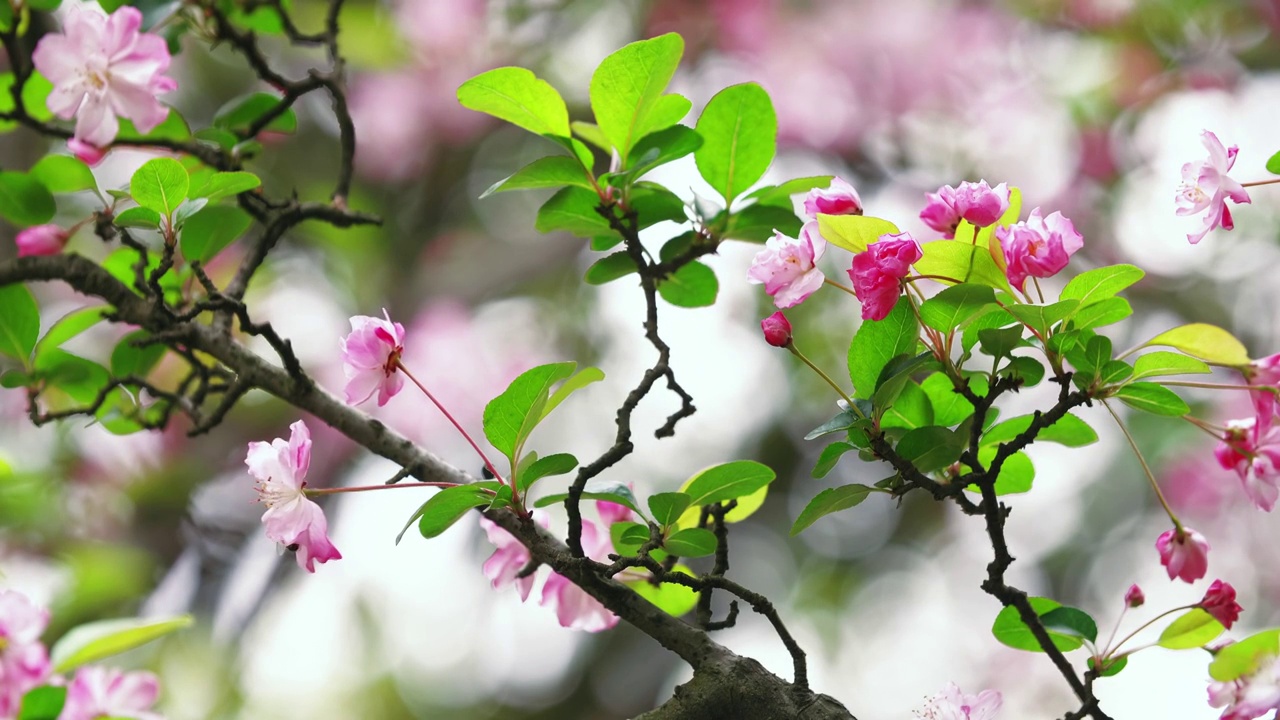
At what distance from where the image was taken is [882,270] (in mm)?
585

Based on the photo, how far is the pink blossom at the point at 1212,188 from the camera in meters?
0.67

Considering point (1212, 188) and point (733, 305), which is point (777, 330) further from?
point (733, 305)

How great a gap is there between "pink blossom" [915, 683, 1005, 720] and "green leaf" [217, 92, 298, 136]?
708 millimetres

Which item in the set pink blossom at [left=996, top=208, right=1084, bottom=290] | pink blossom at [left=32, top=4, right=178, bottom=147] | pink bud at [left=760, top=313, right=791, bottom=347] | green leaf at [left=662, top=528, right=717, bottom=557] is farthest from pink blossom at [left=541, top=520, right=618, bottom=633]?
pink blossom at [left=32, top=4, right=178, bottom=147]

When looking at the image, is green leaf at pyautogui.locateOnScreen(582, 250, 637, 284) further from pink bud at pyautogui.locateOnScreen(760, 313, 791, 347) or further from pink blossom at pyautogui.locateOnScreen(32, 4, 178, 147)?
pink blossom at pyautogui.locateOnScreen(32, 4, 178, 147)

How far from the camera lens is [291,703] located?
106 inches

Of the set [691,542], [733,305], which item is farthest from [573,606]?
[733,305]

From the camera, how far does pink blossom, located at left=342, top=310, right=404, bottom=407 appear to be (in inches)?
26.8

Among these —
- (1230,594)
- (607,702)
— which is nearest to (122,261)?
(1230,594)

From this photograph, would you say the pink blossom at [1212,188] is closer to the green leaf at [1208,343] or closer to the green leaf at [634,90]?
the green leaf at [1208,343]

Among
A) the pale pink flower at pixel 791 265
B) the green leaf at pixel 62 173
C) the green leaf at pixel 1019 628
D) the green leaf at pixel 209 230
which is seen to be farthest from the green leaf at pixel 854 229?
the green leaf at pixel 62 173

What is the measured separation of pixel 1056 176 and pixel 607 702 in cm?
168

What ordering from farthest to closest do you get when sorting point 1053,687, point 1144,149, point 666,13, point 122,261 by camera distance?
point 1053,687
point 666,13
point 1144,149
point 122,261

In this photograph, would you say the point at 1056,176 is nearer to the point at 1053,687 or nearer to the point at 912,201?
the point at 912,201
